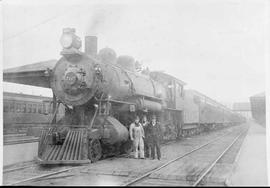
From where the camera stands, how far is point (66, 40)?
8.80 m

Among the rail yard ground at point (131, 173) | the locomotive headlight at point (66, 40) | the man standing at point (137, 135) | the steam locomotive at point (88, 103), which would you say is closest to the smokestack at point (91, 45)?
A: the steam locomotive at point (88, 103)

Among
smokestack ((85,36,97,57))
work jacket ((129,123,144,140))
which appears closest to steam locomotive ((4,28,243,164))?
smokestack ((85,36,97,57))

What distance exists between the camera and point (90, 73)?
901cm

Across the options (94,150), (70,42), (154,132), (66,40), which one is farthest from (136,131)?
(66,40)

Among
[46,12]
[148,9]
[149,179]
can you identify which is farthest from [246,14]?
[46,12]

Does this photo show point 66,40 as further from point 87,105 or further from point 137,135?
point 137,135

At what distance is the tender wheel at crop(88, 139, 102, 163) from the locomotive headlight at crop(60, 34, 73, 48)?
8.81 feet

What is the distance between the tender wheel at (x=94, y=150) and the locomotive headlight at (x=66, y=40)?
2685mm

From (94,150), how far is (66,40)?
10.0 ft

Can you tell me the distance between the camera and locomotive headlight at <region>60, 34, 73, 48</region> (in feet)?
28.6

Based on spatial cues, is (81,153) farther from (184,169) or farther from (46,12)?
(46,12)

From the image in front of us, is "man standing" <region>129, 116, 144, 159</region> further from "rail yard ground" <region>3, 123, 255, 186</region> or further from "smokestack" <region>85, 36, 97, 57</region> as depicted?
"smokestack" <region>85, 36, 97, 57</region>

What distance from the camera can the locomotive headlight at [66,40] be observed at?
873 cm

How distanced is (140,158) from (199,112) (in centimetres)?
1247
